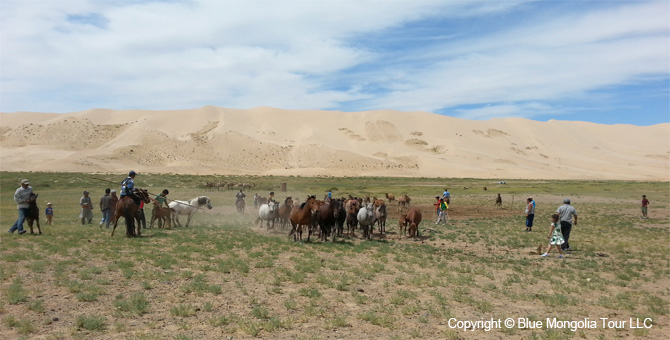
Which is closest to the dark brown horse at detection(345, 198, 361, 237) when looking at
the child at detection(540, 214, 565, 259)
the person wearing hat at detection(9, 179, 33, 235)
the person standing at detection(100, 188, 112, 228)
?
the child at detection(540, 214, 565, 259)

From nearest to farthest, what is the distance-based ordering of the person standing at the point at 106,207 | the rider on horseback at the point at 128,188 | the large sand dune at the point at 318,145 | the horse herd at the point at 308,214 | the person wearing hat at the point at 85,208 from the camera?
the rider on horseback at the point at 128,188
the horse herd at the point at 308,214
the person standing at the point at 106,207
the person wearing hat at the point at 85,208
the large sand dune at the point at 318,145

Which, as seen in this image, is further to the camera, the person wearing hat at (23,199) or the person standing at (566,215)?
the person wearing hat at (23,199)

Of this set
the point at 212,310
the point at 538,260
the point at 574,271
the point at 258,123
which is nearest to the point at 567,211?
the point at 538,260

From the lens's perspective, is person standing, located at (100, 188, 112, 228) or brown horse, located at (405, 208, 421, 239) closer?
person standing, located at (100, 188, 112, 228)

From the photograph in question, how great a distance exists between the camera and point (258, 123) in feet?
521

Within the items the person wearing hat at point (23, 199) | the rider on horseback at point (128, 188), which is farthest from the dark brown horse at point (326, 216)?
the person wearing hat at point (23, 199)

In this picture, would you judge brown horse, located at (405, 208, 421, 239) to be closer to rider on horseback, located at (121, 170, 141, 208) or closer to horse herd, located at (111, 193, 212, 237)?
horse herd, located at (111, 193, 212, 237)

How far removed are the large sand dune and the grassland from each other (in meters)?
90.5

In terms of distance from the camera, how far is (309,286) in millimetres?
11086

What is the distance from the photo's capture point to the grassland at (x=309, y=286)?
8172 millimetres

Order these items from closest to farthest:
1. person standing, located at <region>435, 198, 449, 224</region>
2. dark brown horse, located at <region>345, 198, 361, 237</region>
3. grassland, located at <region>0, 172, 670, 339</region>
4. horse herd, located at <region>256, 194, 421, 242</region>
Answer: grassland, located at <region>0, 172, 670, 339</region>
horse herd, located at <region>256, 194, 421, 242</region>
dark brown horse, located at <region>345, 198, 361, 237</region>
person standing, located at <region>435, 198, 449, 224</region>

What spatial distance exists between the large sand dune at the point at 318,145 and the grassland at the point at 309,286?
90524 mm

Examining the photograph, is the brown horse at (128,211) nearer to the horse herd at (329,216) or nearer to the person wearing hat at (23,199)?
the person wearing hat at (23,199)

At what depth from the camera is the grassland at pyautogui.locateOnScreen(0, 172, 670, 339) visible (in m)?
8.17
